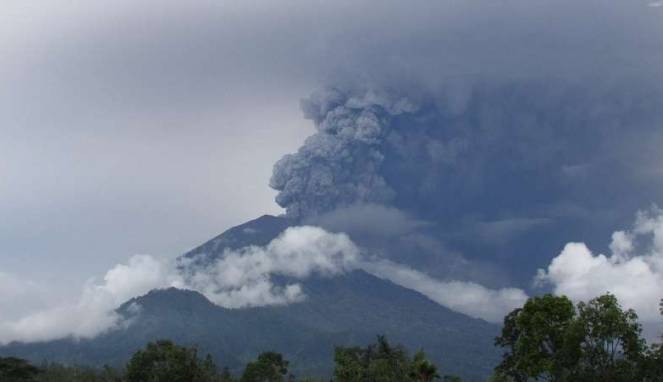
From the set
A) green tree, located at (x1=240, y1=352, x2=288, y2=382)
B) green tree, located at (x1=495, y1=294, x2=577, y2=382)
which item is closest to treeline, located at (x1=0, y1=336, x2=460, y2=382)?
green tree, located at (x1=240, y1=352, x2=288, y2=382)

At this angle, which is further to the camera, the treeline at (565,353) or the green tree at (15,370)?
the green tree at (15,370)

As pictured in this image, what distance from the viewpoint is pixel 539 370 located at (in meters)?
71.2

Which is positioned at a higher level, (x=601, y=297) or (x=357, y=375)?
(x=601, y=297)

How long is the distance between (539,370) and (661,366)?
1019 centimetres

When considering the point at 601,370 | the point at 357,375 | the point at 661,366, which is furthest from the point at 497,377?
the point at 357,375

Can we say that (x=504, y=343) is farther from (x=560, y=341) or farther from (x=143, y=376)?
(x=143, y=376)

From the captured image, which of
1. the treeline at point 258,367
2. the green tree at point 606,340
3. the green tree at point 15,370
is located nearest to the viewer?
the green tree at point 606,340

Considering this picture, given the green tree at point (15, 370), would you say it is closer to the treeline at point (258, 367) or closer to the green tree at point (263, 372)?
the treeline at point (258, 367)

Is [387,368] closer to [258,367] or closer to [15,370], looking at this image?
[258,367]

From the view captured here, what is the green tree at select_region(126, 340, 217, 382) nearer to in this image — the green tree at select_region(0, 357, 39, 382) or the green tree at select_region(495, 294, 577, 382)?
the green tree at select_region(0, 357, 39, 382)

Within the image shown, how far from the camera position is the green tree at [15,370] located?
113 m

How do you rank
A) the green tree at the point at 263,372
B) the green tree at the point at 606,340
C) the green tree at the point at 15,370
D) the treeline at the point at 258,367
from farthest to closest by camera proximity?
the green tree at the point at 263,372, the green tree at the point at 15,370, the treeline at the point at 258,367, the green tree at the point at 606,340

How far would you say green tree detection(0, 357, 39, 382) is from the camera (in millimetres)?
112875

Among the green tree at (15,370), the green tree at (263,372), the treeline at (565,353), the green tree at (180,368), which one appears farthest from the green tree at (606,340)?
the green tree at (15,370)
